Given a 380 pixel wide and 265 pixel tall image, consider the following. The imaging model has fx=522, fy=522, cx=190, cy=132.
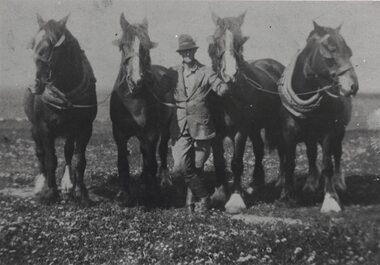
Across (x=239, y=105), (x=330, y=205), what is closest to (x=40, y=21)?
(x=239, y=105)

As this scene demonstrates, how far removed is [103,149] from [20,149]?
1970mm

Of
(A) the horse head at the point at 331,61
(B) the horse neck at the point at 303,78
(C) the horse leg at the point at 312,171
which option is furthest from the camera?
(C) the horse leg at the point at 312,171

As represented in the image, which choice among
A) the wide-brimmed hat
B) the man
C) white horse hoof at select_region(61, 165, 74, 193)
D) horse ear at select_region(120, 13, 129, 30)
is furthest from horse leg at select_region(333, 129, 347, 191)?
white horse hoof at select_region(61, 165, 74, 193)

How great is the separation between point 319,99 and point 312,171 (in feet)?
5.87

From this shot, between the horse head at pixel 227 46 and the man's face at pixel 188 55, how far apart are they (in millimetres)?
315

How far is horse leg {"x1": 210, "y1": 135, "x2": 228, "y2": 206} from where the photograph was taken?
7.49 m

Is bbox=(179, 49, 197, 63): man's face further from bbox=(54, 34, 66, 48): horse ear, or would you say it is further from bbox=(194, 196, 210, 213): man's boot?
bbox=(194, 196, 210, 213): man's boot

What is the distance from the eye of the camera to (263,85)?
27.6 feet

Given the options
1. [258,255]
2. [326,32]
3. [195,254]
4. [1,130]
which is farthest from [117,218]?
[1,130]

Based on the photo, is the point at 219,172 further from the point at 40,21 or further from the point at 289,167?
the point at 40,21

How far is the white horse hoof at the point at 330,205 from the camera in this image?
7.12 metres

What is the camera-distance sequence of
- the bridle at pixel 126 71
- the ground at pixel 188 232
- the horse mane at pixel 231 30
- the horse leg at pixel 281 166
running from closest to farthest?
the ground at pixel 188 232, the bridle at pixel 126 71, the horse mane at pixel 231 30, the horse leg at pixel 281 166

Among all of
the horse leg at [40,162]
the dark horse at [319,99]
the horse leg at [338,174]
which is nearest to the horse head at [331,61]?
the dark horse at [319,99]

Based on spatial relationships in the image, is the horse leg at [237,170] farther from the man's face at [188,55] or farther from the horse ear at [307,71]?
the man's face at [188,55]
